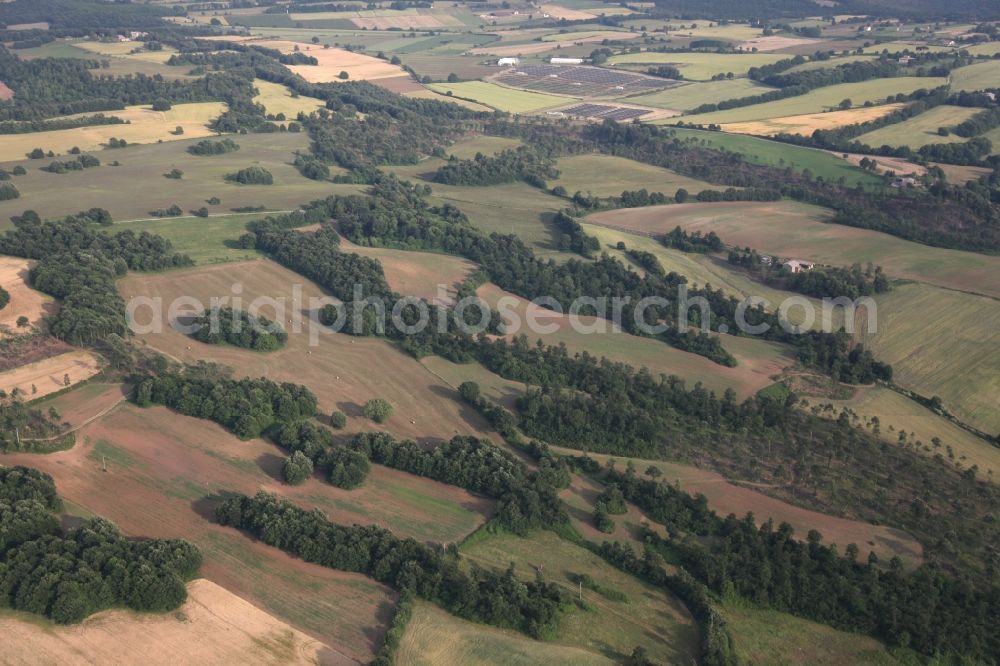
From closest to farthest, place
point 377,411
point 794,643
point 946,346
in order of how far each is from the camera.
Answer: point 794,643 → point 377,411 → point 946,346

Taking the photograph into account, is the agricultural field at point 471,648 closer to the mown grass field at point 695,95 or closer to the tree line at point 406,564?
the tree line at point 406,564

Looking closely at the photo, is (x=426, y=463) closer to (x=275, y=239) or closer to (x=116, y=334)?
(x=116, y=334)

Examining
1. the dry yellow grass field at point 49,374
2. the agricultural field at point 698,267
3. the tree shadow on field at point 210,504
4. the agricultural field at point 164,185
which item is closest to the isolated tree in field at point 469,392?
the tree shadow on field at point 210,504

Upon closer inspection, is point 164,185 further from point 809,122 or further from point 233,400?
point 809,122

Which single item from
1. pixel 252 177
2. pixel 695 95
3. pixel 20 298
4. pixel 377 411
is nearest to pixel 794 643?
pixel 377 411

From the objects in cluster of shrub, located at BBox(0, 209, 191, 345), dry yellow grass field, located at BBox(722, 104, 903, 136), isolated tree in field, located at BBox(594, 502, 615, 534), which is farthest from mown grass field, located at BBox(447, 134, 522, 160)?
isolated tree in field, located at BBox(594, 502, 615, 534)

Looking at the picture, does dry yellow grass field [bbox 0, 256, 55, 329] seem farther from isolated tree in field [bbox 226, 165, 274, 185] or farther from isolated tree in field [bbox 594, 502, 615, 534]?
isolated tree in field [bbox 594, 502, 615, 534]
